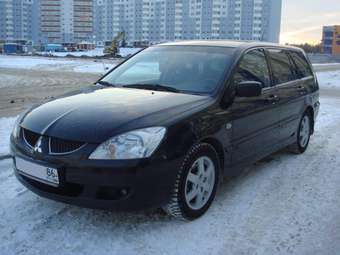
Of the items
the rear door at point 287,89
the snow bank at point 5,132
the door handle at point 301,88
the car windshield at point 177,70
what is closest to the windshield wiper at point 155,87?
the car windshield at point 177,70

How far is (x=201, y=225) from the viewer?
3.76 m

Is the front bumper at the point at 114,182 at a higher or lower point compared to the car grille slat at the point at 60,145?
lower

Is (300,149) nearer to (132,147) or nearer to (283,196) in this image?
(283,196)

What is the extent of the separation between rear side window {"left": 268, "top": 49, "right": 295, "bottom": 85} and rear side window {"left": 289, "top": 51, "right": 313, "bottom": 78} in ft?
0.94

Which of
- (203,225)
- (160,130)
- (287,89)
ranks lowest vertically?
(203,225)

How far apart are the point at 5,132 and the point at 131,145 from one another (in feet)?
14.1

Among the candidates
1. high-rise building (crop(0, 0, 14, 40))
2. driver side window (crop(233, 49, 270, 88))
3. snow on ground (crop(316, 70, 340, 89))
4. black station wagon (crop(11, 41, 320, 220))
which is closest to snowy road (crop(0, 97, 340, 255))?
black station wagon (crop(11, 41, 320, 220))

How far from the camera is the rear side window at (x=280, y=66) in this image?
5344 mm

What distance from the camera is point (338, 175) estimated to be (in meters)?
5.34

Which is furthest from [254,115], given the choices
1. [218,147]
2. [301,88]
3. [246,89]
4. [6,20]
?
[6,20]

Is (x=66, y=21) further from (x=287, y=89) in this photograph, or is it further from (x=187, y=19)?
(x=287, y=89)

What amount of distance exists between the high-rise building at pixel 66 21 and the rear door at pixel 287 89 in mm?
136414

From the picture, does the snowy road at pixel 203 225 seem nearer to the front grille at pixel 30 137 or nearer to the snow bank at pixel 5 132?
the front grille at pixel 30 137

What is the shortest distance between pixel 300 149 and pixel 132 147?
3.73 m
